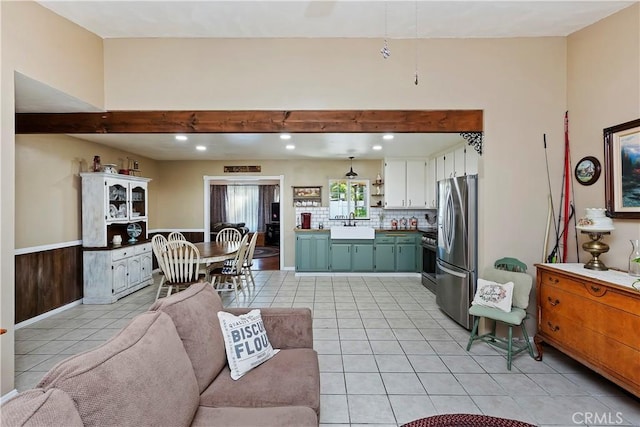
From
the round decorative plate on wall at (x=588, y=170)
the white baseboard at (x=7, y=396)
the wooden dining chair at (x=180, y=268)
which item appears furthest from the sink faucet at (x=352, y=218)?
the white baseboard at (x=7, y=396)

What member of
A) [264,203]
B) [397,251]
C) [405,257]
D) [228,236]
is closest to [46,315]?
[228,236]

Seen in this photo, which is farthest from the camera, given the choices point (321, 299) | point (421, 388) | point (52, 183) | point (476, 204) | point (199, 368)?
point (321, 299)

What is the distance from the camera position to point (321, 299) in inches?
176

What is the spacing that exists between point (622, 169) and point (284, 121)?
9.59ft

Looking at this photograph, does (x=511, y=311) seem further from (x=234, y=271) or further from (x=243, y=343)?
(x=234, y=271)

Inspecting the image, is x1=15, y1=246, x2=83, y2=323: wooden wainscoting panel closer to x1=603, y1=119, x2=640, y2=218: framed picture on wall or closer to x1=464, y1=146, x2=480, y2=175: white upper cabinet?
x1=464, y1=146, x2=480, y2=175: white upper cabinet

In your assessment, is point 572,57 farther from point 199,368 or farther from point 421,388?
point 199,368

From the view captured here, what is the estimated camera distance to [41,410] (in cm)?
76

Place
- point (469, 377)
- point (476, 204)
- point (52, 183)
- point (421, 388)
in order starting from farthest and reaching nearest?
point (52, 183) → point (476, 204) → point (469, 377) → point (421, 388)

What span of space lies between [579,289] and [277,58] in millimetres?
3295

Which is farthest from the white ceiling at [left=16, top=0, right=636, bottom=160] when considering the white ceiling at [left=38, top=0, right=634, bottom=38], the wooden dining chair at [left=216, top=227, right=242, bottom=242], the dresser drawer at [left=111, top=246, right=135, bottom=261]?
the wooden dining chair at [left=216, top=227, right=242, bottom=242]

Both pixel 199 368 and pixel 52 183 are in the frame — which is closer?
pixel 199 368

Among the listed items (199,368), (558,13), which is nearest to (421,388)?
(199,368)

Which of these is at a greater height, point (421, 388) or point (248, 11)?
point (248, 11)
